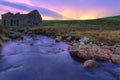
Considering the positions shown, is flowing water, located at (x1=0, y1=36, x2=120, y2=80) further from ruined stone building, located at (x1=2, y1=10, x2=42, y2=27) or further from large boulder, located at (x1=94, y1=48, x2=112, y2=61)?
ruined stone building, located at (x1=2, y1=10, x2=42, y2=27)

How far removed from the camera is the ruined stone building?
304ft

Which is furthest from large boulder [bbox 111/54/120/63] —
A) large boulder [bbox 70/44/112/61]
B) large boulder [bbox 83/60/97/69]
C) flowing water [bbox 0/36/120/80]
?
large boulder [bbox 83/60/97/69]

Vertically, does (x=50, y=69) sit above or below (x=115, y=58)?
below

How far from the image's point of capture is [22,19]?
304 feet

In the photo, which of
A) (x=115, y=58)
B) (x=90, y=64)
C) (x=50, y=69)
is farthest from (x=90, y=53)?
(x=50, y=69)

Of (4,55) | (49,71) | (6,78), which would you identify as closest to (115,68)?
(49,71)

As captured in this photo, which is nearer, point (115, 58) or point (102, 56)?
point (115, 58)

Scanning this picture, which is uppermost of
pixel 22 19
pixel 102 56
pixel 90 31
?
pixel 22 19

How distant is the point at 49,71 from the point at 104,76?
4.94 m

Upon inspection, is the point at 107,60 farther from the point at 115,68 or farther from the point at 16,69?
the point at 16,69

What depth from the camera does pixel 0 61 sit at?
27156 mm

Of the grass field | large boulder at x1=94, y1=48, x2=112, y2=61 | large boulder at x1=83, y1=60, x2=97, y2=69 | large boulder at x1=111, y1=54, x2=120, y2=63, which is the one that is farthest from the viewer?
the grass field

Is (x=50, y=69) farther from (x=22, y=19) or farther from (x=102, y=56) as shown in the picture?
(x=22, y=19)

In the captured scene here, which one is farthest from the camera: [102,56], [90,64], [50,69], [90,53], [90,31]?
[90,31]
